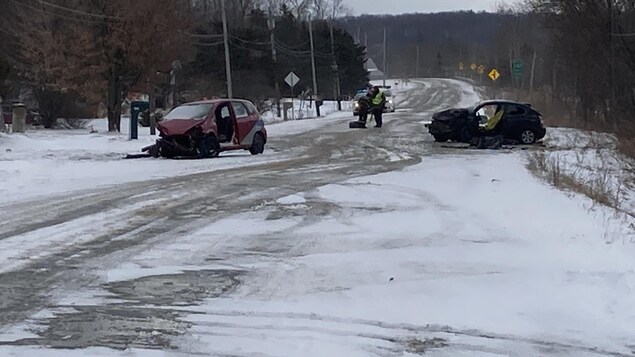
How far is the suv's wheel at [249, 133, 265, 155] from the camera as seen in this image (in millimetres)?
24048

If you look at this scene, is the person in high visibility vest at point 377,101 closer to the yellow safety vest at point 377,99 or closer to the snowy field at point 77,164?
the yellow safety vest at point 377,99

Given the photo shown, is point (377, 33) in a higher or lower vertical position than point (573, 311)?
higher

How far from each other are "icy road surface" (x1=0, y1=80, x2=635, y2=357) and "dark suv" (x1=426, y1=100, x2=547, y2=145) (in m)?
12.2

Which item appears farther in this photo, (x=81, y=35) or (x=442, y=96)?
(x=442, y=96)

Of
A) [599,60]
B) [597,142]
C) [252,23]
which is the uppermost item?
[252,23]

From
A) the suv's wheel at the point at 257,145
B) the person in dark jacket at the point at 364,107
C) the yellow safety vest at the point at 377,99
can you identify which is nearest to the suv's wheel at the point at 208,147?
the suv's wheel at the point at 257,145

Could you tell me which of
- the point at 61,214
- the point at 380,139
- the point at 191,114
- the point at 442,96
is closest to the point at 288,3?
the point at 442,96

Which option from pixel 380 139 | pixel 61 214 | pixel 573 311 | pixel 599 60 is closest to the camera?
pixel 573 311

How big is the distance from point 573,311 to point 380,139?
23.0 meters

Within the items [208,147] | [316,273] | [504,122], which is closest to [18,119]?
[208,147]

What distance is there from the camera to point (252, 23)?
79188 mm

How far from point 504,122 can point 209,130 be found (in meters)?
9.72

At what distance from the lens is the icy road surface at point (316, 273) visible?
245 inches

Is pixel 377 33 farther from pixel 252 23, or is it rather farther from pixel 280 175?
pixel 280 175
